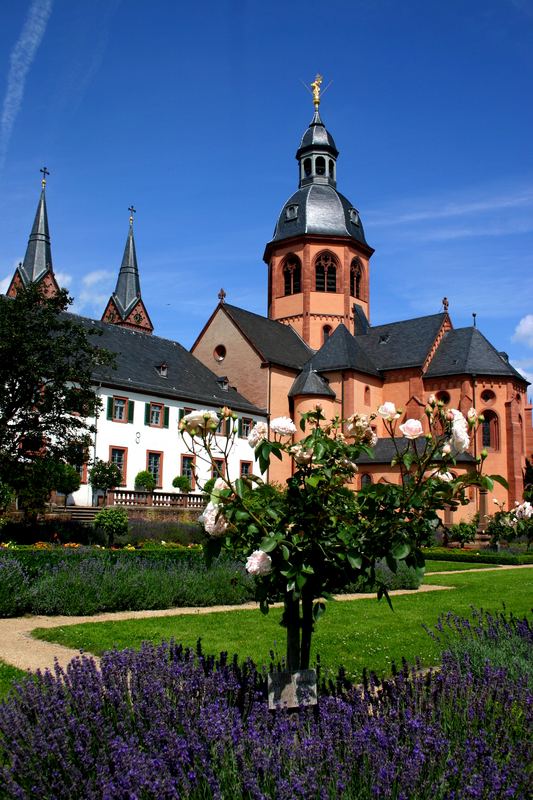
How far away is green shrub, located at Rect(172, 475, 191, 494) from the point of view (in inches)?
1521

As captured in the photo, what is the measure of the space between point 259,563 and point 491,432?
→ 45.5 m

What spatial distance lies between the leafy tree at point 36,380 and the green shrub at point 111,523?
3743mm

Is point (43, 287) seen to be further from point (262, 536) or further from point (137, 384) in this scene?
point (262, 536)

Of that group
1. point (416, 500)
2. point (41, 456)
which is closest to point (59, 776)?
point (416, 500)

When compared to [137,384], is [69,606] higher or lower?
lower

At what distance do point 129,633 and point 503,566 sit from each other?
22259 millimetres

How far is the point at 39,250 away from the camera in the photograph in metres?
62.3

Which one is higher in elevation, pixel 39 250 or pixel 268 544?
pixel 39 250

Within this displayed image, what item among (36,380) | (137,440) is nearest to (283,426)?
(36,380)

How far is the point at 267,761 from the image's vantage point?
3.67m

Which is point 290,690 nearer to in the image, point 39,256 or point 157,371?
point 157,371

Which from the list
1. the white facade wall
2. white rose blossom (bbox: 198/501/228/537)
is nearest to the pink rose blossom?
white rose blossom (bbox: 198/501/228/537)

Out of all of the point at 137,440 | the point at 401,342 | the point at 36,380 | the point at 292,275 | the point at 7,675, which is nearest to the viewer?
the point at 7,675

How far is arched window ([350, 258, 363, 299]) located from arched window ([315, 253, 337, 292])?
1.65 m
